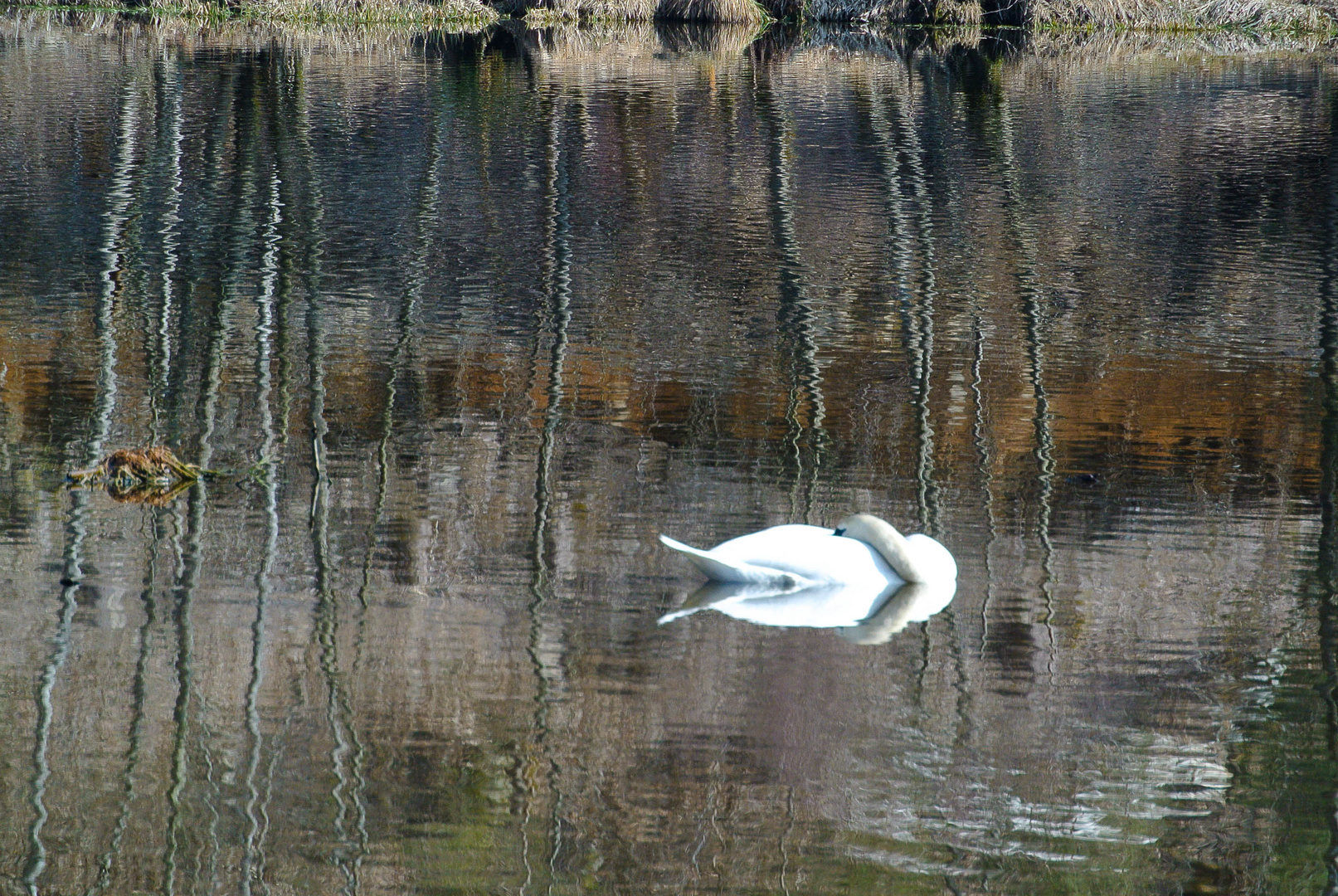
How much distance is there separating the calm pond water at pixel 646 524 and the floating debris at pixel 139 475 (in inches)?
5.3

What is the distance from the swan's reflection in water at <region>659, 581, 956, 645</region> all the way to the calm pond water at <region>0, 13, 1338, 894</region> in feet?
0.21

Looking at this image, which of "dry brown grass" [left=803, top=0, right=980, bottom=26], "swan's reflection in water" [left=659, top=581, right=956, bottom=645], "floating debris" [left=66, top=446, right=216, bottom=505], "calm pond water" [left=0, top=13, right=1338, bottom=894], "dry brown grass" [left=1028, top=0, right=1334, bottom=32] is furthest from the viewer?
"dry brown grass" [left=803, top=0, right=980, bottom=26]

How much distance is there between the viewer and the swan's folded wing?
5.88 m

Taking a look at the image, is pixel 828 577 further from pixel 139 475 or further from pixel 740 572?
pixel 139 475

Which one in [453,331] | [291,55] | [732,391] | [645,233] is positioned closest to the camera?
[732,391]

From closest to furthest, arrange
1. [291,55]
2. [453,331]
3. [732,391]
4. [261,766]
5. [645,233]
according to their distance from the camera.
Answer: [261,766] → [732,391] → [453,331] → [645,233] → [291,55]

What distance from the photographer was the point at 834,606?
19.5 feet

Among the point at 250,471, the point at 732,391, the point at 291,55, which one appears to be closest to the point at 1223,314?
the point at 732,391

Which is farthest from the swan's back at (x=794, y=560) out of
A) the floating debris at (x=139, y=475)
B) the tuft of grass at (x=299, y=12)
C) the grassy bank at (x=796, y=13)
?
the grassy bank at (x=796, y=13)

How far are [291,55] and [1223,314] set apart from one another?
70.3 ft

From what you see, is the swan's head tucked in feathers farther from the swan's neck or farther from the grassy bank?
the grassy bank

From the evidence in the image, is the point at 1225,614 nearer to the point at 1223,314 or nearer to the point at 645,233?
the point at 1223,314

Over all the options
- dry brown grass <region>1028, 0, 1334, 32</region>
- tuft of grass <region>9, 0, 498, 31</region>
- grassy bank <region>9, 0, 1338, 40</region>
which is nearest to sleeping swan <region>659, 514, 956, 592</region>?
tuft of grass <region>9, 0, 498, 31</region>

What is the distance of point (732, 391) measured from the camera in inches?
347
